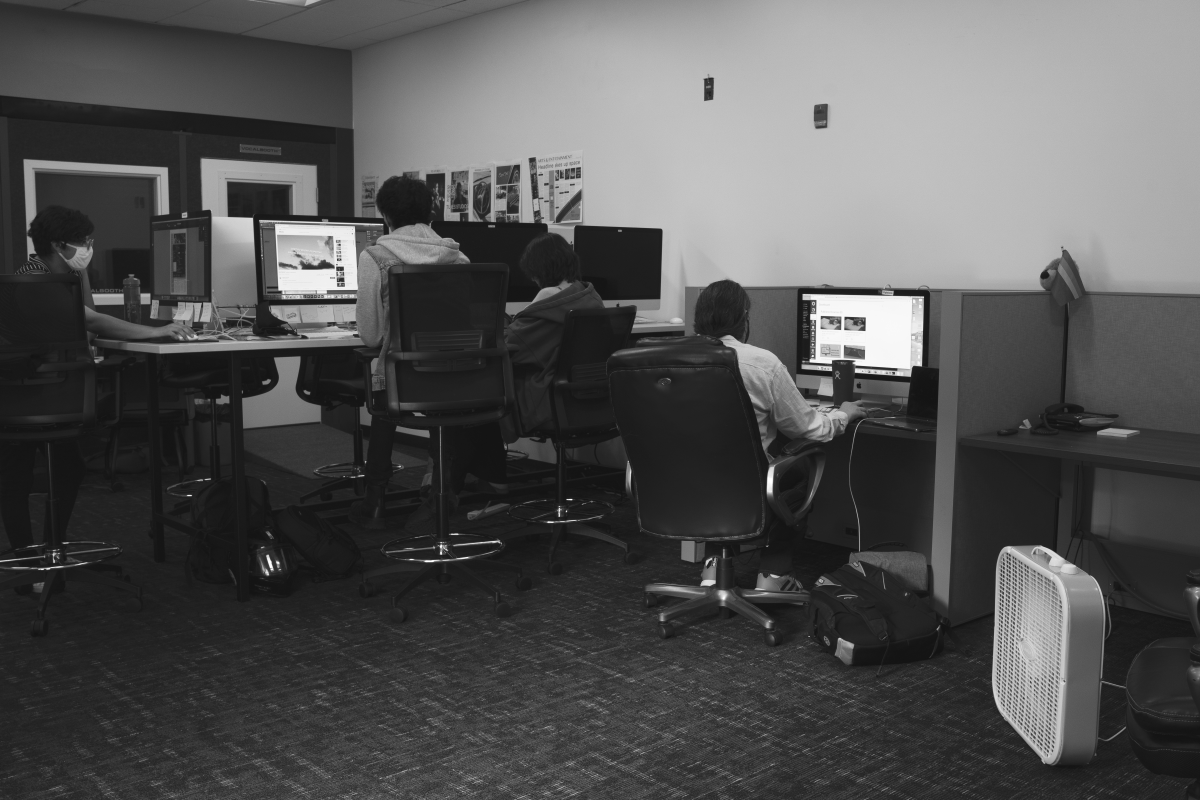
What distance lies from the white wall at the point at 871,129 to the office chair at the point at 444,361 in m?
1.72

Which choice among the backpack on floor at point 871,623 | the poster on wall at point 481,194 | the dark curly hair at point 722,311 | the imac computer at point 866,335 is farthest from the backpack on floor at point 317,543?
the poster on wall at point 481,194

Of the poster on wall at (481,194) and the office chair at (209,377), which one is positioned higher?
the poster on wall at (481,194)

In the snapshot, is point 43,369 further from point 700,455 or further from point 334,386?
point 700,455

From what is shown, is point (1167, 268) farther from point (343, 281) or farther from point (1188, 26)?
point (343, 281)

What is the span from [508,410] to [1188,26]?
8.24ft

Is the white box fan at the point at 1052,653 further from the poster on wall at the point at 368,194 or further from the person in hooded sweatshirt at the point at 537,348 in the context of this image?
the poster on wall at the point at 368,194

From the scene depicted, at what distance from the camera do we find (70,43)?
6387 mm

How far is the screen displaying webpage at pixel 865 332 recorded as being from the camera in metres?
3.71

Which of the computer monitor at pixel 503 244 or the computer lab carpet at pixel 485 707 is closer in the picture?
the computer lab carpet at pixel 485 707

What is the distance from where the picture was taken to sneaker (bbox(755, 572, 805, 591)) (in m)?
3.48

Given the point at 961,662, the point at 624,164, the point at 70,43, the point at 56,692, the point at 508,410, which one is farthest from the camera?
the point at 70,43

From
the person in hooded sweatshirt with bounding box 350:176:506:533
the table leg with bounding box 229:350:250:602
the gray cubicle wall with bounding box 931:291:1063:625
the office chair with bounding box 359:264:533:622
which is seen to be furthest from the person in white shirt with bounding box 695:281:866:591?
the table leg with bounding box 229:350:250:602

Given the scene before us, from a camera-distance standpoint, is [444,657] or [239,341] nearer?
[444,657]

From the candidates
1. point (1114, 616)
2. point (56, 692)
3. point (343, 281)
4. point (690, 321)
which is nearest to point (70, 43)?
point (343, 281)
